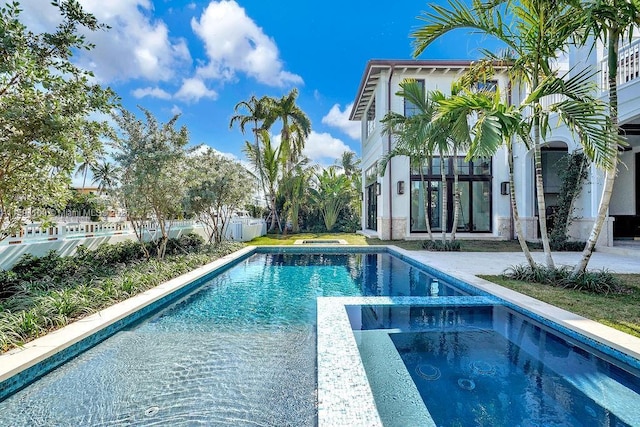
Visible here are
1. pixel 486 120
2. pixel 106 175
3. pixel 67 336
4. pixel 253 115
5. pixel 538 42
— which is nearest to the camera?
pixel 67 336

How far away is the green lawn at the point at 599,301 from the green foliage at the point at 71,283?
280 inches

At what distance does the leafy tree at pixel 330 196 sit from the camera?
2092cm

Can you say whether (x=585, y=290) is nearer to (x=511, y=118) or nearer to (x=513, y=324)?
(x=513, y=324)

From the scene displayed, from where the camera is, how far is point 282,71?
19688mm

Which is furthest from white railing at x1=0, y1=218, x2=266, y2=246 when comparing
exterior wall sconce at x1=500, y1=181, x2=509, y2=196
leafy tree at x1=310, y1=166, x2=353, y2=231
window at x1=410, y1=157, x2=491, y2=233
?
exterior wall sconce at x1=500, y1=181, x2=509, y2=196

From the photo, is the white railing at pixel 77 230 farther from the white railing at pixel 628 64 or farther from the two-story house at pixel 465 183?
the white railing at pixel 628 64

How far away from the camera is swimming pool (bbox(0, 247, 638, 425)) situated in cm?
283

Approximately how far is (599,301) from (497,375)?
3.27 m

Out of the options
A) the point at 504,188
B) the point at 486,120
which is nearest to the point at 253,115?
the point at 504,188

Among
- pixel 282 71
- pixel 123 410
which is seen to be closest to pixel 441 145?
pixel 123 410

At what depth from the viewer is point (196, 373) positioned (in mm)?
3543

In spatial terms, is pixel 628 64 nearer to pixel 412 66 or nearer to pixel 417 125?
pixel 417 125

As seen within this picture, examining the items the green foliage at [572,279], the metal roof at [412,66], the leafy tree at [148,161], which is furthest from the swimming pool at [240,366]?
the metal roof at [412,66]

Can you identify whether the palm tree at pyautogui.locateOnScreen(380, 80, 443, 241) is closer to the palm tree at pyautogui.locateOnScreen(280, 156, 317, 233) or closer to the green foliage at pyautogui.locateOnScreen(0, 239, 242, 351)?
the green foliage at pyautogui.locateOnScreen(0, 239, 242, 351)
